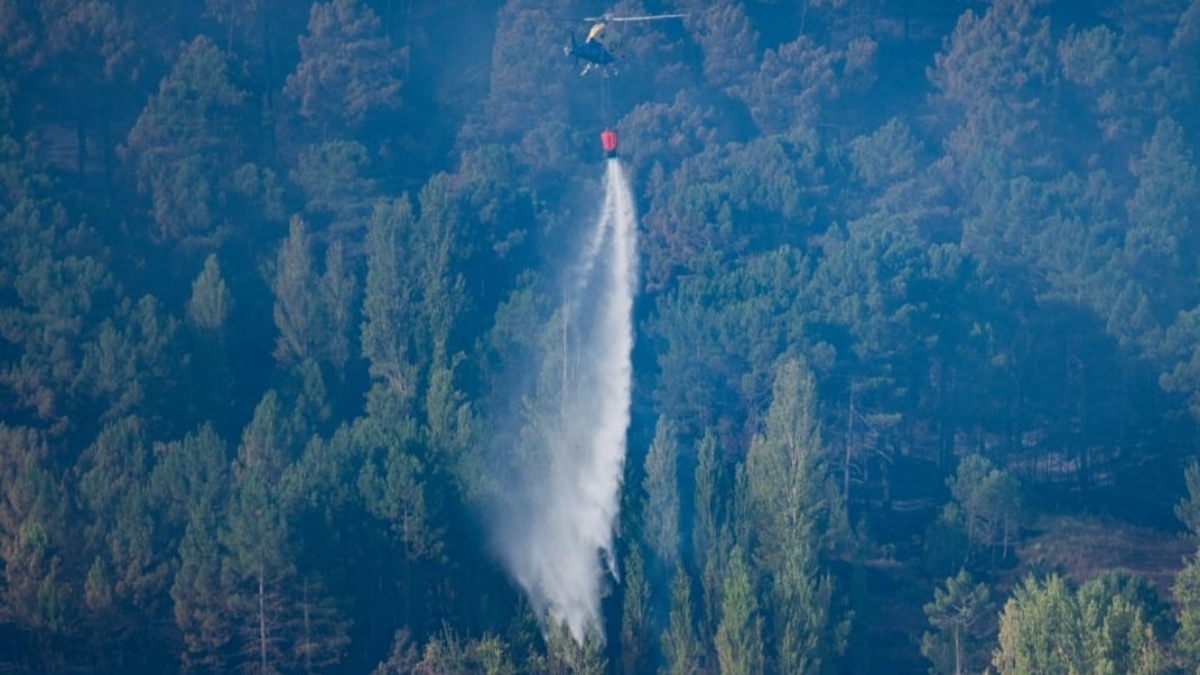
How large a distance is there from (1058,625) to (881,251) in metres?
30.4

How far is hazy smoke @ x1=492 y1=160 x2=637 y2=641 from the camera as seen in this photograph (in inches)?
2557

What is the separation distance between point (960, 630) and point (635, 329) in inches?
1011

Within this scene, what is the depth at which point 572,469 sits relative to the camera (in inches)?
2751

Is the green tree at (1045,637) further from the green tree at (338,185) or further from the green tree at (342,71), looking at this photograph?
the green tree at (342,71)

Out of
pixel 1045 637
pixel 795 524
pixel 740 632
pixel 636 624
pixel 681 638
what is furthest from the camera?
pixel 795 524

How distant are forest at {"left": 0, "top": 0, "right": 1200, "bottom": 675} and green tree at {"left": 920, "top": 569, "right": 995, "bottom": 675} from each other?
0.16 meters

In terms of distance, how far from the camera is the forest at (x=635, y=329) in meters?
62.7

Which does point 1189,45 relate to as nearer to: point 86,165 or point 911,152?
point 911,152

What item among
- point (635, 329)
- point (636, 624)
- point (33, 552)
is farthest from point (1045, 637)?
point (635, 329)

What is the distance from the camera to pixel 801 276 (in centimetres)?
8281

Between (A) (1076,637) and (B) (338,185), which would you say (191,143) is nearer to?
(B) (338,185)

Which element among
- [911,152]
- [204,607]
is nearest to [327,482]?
[204,607]

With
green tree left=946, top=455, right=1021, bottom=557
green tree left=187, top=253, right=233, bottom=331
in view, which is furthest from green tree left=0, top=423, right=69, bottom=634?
green tree left=946, top=455, right=1021, bottom=557

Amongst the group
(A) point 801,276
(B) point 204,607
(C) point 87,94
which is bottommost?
(B) point 204,607
